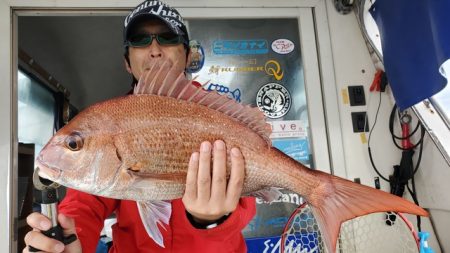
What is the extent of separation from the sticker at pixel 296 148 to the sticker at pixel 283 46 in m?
0.69

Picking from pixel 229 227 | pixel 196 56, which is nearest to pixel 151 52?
pixel 229 227

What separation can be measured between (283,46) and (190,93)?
1.85 meters

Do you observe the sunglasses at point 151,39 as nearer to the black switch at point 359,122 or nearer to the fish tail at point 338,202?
the fish tail at point 338,202

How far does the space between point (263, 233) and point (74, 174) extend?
1812 millimetres

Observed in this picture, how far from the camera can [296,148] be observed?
250 centimetres

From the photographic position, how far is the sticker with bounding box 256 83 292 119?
2.52 meters

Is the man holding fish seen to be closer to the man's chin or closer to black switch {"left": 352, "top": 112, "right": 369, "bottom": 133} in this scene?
the man's chin

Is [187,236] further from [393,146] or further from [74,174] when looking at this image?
[393,146]

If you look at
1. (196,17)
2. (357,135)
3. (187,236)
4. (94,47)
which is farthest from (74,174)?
(94,47)

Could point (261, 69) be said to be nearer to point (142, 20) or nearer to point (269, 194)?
point (142, 20)

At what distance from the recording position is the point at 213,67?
254 cm

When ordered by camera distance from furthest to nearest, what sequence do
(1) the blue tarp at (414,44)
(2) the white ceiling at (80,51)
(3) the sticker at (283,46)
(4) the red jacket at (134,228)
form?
(2) the white ceiling at (80,51)
(3) the sticker at (283,46)
(1) the blue tarp at (414,44)
(4) the red jacket at (134,228)

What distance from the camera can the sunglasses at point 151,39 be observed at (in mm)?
1465

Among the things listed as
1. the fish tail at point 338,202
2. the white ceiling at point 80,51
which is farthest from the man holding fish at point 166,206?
the white ceiling at point 80,51
